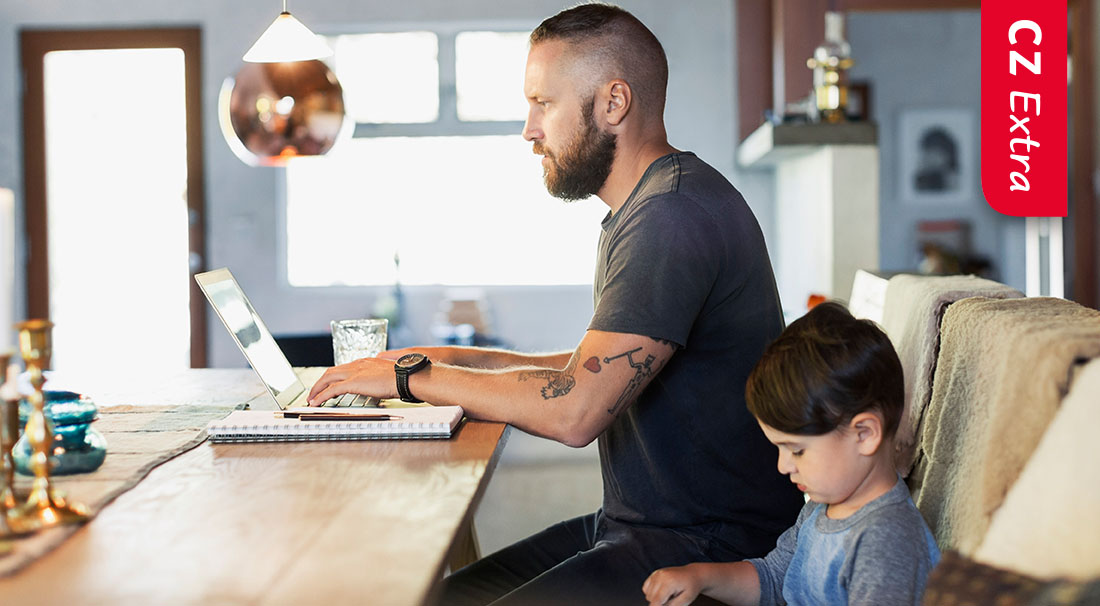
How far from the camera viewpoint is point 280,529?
952 millimetres

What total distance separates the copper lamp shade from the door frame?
291 cm

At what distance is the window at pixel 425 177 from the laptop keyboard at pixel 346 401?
11.8 ft

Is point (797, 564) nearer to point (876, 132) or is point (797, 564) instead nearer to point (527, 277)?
point (876, 132)

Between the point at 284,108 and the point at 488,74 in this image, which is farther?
the point at 488,74

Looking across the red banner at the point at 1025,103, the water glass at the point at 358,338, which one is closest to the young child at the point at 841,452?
the water glass at the point at 358,338

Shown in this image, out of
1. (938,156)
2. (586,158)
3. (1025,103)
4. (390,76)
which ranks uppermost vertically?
(390,76)

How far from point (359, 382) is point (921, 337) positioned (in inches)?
33.1

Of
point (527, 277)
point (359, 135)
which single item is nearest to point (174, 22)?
point (359, 135)

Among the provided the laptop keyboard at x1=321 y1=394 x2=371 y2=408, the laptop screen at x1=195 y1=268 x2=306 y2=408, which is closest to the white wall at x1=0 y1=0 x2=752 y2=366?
the laptop screen at x1=195 y1=268 x2=306 y2=408

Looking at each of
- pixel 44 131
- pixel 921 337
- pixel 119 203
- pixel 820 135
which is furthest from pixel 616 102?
pixel 44 131

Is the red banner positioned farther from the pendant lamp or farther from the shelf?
the pendant lamp

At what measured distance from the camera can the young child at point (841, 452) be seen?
3.87 feet

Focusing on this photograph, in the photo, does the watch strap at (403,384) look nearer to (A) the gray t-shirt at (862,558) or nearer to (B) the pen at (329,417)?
(B) the pen at (329,417)

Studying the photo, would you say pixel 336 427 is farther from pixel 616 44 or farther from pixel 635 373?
pixel 616 44
